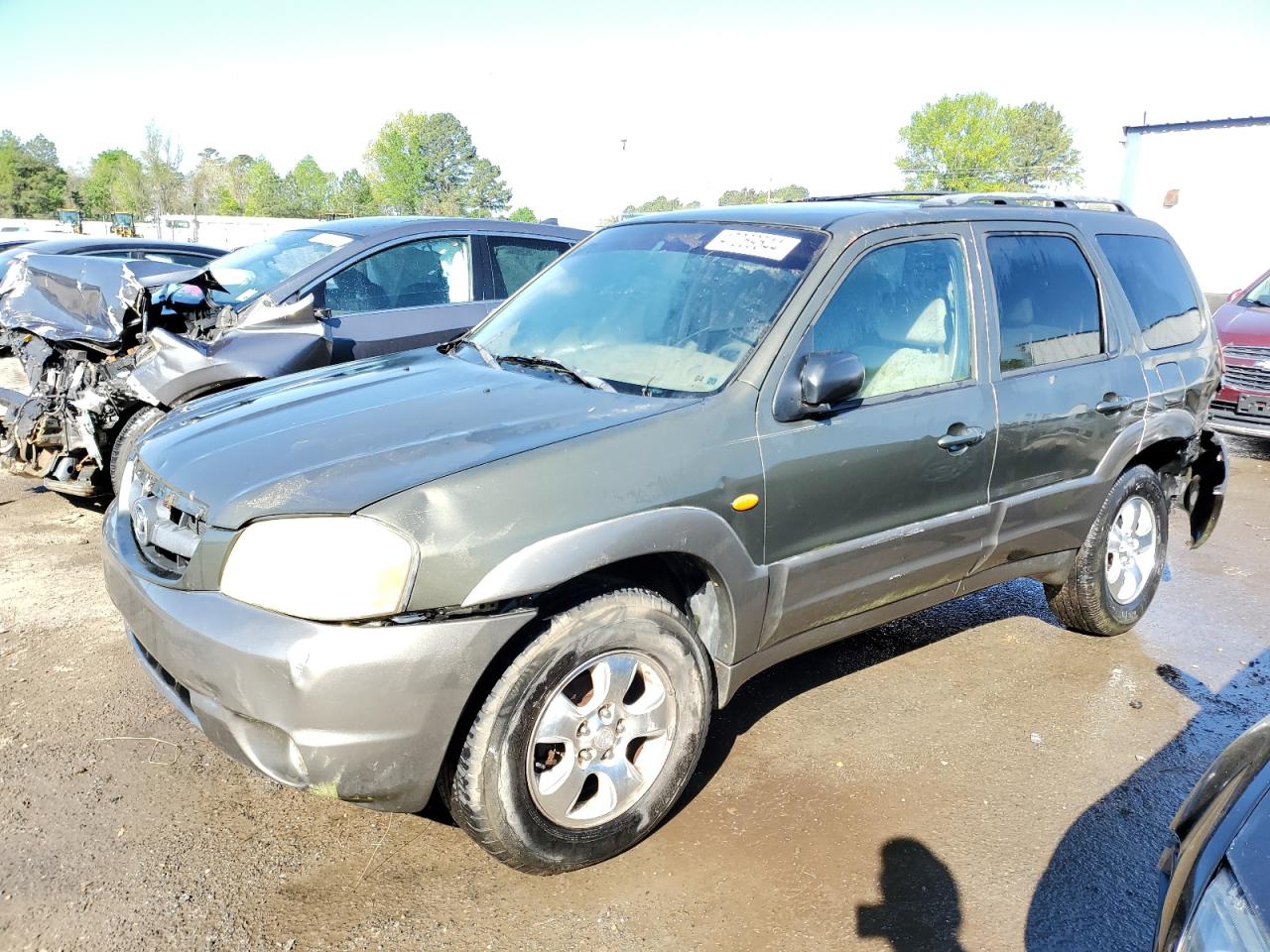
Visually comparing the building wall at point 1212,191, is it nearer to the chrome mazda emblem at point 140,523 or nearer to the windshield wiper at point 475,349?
the windshield wiper at point 475,349

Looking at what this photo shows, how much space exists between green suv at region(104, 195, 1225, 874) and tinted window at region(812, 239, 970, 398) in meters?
0.01

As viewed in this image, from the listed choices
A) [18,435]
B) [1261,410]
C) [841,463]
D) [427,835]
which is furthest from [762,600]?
[1261,410]

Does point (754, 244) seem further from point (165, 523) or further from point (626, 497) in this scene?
point (165, 523)

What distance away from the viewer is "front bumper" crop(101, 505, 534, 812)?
2262 millimetres

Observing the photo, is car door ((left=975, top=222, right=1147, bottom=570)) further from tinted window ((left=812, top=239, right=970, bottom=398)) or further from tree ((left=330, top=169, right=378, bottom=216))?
tree ((left=330, top=169, right=378, bottom=216))

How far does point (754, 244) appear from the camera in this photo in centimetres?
339

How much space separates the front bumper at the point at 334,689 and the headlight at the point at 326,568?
34 millimetres

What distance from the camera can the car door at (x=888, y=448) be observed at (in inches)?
118

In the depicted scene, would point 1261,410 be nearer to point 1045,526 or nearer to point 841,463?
point 1045,526

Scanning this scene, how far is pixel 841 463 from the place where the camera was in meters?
3.05

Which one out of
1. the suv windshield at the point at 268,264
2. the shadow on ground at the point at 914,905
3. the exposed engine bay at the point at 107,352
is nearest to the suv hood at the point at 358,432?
the shadow on ground at the point at 914,905

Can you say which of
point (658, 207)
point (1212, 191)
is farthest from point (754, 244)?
point (658, 207)

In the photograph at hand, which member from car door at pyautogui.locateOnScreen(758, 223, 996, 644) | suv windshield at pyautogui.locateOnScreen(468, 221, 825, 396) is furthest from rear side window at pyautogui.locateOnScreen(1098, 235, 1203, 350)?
suv windshield at pyautogui.locateOnScreen(468, 221, 825, 396)

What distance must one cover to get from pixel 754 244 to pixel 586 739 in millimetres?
1803
